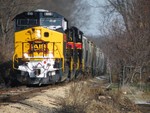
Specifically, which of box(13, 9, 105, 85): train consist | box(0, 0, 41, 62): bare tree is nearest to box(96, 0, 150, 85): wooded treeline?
box(13, 9, 105, 85): train consist

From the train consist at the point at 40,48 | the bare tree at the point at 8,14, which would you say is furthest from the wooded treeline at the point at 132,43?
the bare tree at the point at 8,14

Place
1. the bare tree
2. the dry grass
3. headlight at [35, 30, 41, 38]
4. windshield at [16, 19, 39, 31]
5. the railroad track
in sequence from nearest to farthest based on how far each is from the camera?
the dry grass → the railroad track → headlight at [35, 30, 41, 38] → windshield at [16, 19, 39, 31] → the bare tree

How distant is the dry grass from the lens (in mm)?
13552

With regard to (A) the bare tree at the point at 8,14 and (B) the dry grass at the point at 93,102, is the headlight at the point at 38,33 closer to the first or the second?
(B) the dry grass at the point at 93,102

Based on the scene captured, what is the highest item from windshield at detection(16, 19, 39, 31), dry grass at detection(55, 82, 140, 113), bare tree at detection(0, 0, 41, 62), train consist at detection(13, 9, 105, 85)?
bare tree at detection(0, 0, 41, 62)

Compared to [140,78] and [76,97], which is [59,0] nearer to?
[140,78]

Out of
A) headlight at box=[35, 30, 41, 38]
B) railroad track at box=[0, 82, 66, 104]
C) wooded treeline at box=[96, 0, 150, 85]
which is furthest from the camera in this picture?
wooded treeline at box=[96, 0, 150, 85]

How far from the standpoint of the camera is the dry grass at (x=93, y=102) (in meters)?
13.6

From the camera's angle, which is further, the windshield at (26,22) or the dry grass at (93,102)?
the windshield at (26,22)

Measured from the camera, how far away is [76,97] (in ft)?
46.9

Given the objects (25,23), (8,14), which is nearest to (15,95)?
(25,23)

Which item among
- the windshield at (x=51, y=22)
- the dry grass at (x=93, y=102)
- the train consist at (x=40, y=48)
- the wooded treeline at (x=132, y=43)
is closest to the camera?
the dry grass at (x=93, y=102)

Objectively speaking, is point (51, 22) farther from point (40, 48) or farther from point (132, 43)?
point (132, 43)

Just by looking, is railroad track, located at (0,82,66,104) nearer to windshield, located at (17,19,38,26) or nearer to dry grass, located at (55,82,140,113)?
dry grass, located at (55,82,140,113)
